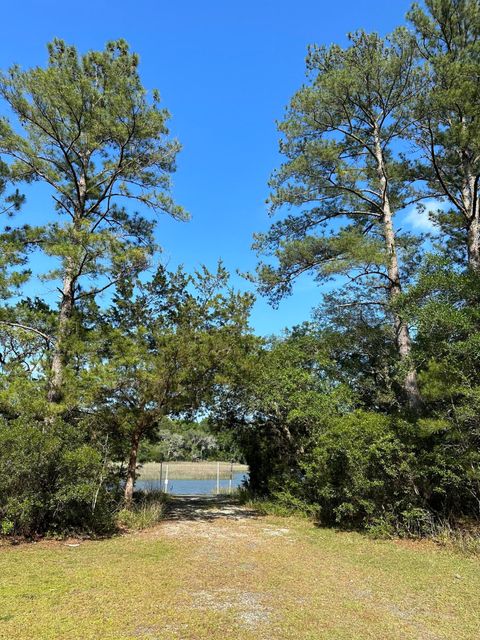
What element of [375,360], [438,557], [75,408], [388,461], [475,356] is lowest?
[438,557]

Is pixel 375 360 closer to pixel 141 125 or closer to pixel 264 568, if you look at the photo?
pixel 264 568

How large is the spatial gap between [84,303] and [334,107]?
8.04m

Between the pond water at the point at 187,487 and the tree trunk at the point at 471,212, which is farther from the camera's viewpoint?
the pond water at the point at 187,487

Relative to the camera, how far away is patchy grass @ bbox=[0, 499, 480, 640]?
3574 mm

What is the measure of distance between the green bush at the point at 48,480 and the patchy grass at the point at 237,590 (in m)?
0.51

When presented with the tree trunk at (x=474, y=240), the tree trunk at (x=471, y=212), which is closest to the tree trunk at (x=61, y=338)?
the tree trunk at (x=471, y=212)

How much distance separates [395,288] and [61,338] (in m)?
7.83

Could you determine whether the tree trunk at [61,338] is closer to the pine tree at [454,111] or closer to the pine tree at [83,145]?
the pine tree at [83,145]

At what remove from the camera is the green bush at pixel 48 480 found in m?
6.64

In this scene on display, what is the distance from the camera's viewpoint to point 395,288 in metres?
10.9

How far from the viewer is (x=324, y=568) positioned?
5.84 m

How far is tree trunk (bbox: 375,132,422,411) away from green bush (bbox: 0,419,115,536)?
6361mm

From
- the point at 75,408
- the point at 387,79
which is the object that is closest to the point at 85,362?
the point at 75,408

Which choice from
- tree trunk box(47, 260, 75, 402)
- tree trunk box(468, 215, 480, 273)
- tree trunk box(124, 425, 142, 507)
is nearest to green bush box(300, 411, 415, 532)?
tree trunk box(124, 425, 142, 507)
